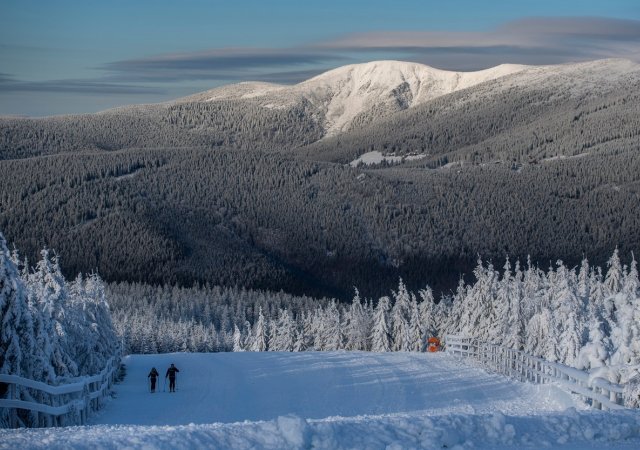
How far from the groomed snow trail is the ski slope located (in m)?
0.03

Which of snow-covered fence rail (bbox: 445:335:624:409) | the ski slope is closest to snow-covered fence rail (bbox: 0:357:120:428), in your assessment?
the ski slope

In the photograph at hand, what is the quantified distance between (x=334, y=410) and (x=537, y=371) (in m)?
5.26

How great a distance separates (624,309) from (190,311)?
110m

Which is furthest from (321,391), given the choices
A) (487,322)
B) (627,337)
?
(487,322)

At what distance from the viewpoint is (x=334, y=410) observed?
22.0m

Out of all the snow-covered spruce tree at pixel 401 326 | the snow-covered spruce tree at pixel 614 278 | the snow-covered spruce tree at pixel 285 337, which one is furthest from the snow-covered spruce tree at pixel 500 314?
the snow-covered spruce tree at pixel 285 337

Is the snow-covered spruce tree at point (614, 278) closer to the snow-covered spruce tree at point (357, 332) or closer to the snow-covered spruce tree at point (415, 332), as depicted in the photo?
the snow-covered spruce tree at point (415, 332)

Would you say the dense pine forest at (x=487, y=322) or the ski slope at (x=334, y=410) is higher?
the ski slope at (x=334, y=410)

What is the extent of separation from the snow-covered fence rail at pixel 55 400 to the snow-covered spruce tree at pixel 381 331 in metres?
45.2

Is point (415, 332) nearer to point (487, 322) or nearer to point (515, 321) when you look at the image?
point (487, 322)

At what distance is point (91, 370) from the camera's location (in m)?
28.3

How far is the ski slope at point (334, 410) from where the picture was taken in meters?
12.1

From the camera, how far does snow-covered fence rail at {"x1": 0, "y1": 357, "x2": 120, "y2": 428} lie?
1639 cm

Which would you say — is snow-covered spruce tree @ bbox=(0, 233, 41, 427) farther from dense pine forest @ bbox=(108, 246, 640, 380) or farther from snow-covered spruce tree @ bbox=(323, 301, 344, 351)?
snow-covered spruce tree @ bbox=(323, 301, 344, 351)
